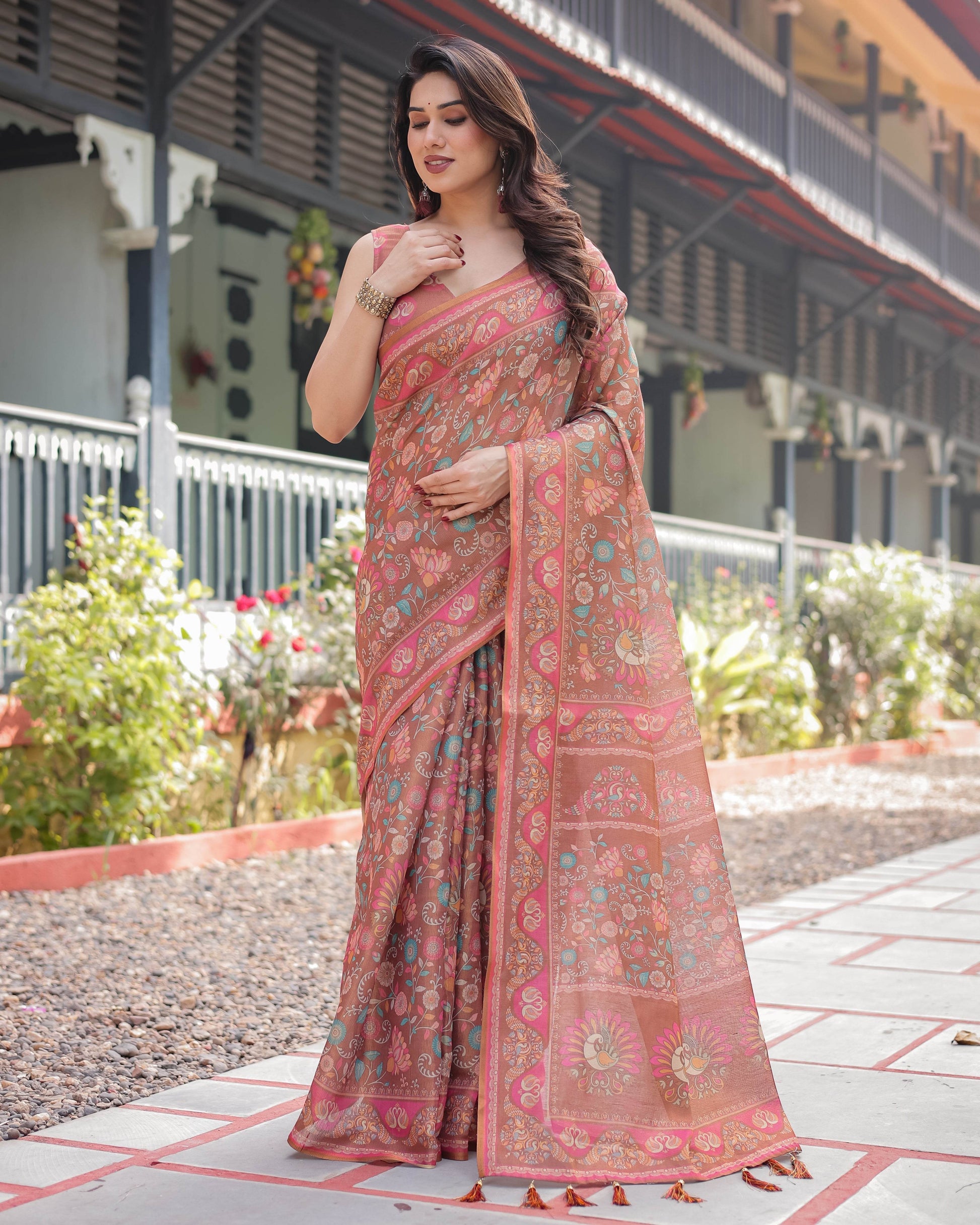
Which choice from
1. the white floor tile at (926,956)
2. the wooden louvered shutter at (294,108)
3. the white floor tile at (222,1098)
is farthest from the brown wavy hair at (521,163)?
the wooden louvered shutter at (294,108)

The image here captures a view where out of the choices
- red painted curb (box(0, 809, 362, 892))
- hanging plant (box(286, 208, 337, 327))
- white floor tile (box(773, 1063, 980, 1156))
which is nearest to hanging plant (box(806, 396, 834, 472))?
hanging plant (box(286, 208, 337, 327))

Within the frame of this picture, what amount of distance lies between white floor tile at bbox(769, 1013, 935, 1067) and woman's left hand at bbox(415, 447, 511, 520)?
1366 millimetres

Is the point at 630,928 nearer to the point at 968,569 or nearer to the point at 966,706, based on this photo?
the point at 966,706

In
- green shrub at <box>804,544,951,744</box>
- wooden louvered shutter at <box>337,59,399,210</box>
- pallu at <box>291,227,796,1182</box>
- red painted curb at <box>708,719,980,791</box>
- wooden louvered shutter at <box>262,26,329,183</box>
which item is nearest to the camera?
pallu at <box>291,227,796,1182</box>

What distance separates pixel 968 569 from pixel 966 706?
385 cm

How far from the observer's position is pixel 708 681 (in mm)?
9633

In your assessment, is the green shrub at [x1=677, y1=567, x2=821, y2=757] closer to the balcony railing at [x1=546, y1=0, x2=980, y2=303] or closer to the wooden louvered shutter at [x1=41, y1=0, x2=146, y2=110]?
the balcony railing at [x1=546, y1=0, x2=980, y2=303]

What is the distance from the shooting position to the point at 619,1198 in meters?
2.16

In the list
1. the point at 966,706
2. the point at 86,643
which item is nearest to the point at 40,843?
the point at 86,643

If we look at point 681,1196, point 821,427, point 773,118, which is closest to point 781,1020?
point 681,1196

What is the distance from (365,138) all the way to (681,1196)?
295 inches

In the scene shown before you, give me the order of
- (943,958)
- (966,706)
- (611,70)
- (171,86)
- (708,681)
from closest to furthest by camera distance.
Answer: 1. (943,958)
2. (171,86)
3. (611,70)
4. (708,681)
5. (966,706)

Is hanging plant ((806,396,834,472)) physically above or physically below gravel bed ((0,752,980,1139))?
above

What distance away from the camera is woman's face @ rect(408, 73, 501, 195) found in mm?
2480
